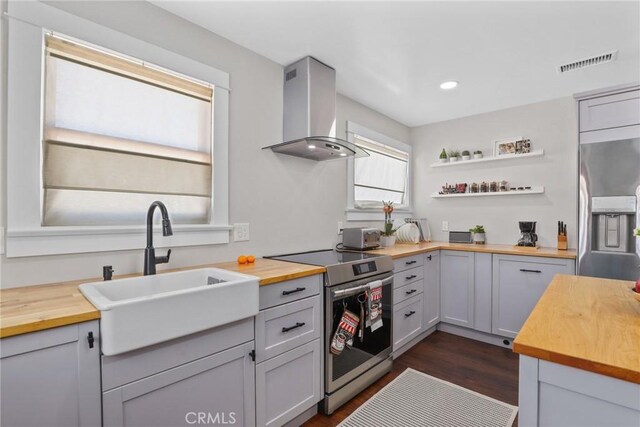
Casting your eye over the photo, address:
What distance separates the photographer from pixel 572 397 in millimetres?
795

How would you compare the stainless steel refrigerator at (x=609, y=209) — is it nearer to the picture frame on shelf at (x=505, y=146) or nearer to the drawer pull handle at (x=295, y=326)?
the picture frame on shelf at (x=505, y=146)

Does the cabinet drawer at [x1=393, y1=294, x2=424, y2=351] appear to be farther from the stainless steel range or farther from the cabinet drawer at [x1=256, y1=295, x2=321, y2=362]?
the cabinet drawer at [x1=256, y1=295, x2=321, y2=362]

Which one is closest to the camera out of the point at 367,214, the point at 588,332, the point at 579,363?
the point at 579,363

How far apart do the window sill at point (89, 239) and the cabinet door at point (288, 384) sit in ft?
2.83

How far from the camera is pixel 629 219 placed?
7.57 feet

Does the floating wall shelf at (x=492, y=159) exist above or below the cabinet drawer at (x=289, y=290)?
above

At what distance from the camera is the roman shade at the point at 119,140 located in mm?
1456

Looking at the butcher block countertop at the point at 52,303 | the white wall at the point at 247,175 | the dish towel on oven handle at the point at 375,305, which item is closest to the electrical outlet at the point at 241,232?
the white wall at the point at 247,175

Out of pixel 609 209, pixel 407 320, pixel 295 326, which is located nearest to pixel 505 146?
pixel 609 209

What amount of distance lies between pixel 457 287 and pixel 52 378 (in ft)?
10.2

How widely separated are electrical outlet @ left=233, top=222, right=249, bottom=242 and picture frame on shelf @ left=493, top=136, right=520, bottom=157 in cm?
292

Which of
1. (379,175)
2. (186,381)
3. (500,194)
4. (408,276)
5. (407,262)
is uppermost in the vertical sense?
(379,175)

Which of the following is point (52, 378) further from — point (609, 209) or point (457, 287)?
point (609, 209)

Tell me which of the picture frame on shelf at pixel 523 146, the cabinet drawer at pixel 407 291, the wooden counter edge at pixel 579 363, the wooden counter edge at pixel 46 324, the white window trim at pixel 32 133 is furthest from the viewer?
the picture frame on shelf at pixel 523 146
